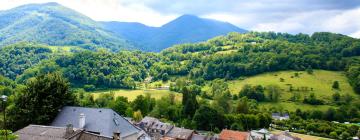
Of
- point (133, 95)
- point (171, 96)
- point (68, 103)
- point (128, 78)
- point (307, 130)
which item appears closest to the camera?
point (68, 103)

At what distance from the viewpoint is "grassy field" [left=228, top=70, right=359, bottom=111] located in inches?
5901

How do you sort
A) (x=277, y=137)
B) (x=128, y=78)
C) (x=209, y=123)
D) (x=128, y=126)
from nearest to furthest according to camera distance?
(x=128, y=126), (x=277, y=137), (x=209, y=123), (x=128, y=78)

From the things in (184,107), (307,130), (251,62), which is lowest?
(307,130)

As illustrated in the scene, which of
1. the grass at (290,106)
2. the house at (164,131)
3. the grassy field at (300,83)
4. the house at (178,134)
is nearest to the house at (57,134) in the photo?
the house at (164,131)

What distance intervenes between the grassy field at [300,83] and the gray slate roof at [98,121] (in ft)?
361

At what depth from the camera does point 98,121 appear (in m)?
44.4

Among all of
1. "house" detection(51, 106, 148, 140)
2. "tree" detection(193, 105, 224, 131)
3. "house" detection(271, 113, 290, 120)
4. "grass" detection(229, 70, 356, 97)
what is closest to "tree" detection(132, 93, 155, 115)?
"tree" detection(193, 105, 224, 131)

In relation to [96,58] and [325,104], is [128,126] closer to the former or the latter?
[325,104]

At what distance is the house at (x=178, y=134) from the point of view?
73.8 metres

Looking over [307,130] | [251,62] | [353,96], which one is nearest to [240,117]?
[307,130]

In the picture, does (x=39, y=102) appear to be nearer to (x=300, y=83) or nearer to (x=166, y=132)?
(x=166, y=132)

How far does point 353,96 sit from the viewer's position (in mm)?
154125

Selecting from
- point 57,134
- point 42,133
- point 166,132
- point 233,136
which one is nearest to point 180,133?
point 166,132

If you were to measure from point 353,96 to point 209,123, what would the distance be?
89.2 metres
